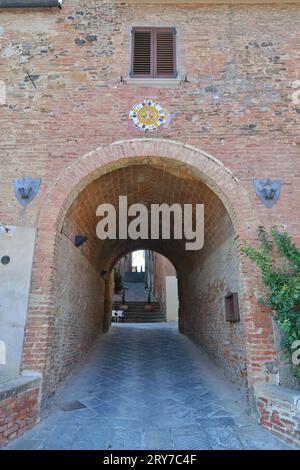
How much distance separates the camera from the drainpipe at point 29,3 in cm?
638

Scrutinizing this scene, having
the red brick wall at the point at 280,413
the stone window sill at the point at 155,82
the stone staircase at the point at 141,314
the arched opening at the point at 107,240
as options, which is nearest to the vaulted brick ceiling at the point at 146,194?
the arched opening at the point at 107,240

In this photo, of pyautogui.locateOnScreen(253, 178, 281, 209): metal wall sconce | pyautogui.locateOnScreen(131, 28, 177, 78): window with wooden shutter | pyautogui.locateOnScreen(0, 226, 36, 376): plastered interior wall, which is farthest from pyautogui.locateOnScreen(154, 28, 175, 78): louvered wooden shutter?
pyautogui.locateOnScreen(0, 226, 36, 376): plastered interior wall

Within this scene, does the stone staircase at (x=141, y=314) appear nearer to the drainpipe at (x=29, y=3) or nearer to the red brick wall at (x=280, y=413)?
the red brick wall at (x=280, y=413)

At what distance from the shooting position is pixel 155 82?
237 inches

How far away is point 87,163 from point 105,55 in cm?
231

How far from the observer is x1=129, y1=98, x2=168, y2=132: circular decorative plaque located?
18.9ft

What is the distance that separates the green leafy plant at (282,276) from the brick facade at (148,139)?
0.26 metres

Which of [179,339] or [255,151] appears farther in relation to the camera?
[179,339]

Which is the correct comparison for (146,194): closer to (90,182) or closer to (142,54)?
(90,182)

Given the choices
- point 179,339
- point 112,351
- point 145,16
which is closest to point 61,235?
point 112,351

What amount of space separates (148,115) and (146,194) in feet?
6.20

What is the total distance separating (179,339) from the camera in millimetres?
9922
